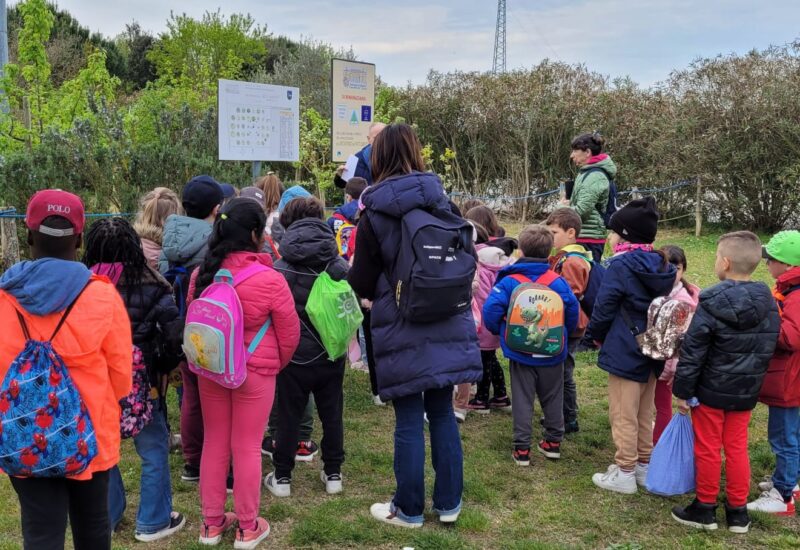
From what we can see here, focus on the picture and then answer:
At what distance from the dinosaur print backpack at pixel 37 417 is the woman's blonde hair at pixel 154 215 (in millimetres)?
1861

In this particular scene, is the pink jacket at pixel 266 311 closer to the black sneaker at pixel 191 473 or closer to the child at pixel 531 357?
the black sneaker at pixel 191 473

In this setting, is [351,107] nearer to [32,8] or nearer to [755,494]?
[32,8]

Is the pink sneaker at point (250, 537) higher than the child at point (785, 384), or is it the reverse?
the child at point (785, 384)

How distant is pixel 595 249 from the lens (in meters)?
6.62

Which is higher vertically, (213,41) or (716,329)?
(213,41)

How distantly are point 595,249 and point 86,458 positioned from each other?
5.17 meters

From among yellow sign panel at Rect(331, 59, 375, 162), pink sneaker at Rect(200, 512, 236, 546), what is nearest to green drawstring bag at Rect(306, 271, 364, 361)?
pink sneaker at Rect(200, 512, 236, 546)

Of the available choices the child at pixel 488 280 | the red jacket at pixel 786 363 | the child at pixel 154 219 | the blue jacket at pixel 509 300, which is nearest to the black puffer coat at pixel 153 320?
the child at pixel 154 219

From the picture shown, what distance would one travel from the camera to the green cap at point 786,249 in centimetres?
386

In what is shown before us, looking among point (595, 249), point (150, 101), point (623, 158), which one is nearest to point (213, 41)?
point (623, 158)

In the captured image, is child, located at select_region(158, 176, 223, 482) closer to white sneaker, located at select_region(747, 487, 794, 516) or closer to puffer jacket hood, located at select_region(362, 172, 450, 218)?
puffer jacket hood, located at select_region(362, 172, 450, 218)

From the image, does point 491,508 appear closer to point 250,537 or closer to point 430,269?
point 250,537

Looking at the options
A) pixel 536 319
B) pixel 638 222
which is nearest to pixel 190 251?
pixel 536 319

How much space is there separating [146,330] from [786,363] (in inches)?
134
